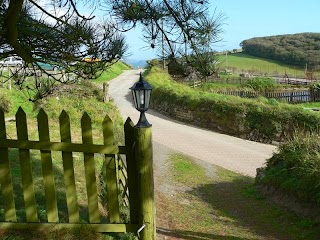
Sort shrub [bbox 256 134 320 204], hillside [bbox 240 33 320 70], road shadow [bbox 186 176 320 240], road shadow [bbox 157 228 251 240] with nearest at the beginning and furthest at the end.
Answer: road shadow [bbox 157 228 251 240]
road shadow [bbox 186 176 320 240]
shrub [bbox 256 134 320 204]
hillside [bbox 240 33 320 70]

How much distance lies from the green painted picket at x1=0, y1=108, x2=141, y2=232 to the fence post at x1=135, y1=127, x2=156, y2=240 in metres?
0.09

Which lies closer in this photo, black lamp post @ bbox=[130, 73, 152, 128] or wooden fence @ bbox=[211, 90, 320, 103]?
black lamp post @ bbox=[130, 73, 152, 128]

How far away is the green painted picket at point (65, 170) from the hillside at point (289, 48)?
208 ft

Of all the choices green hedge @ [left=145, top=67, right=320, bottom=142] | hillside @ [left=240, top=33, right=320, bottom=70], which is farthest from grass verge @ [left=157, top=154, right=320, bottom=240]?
hillside @ [left=240, top=33, right=320, bottom=70]

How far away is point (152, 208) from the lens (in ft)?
12.1

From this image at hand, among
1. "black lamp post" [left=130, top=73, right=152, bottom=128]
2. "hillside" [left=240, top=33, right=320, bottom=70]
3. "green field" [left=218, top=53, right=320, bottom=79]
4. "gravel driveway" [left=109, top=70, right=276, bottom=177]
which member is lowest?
"gravel driveway" [left=109, top=70, right=276, bottom=177]

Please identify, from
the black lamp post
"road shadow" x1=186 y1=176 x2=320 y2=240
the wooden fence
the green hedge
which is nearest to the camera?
the black lamp post

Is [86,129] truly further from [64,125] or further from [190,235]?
[190,235]

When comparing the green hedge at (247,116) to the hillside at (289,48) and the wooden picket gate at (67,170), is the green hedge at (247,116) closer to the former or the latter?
the wooden picket gate at (67,170)

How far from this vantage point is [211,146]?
15.3m

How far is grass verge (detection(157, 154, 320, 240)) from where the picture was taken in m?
5.98

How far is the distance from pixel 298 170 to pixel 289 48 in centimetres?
6752

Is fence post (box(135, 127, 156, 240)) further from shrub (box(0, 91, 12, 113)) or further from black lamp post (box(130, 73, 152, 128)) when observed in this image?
shrub (box(0, 91, 12, 113))

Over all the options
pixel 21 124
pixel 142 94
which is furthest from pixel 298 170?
pixel 21 124
